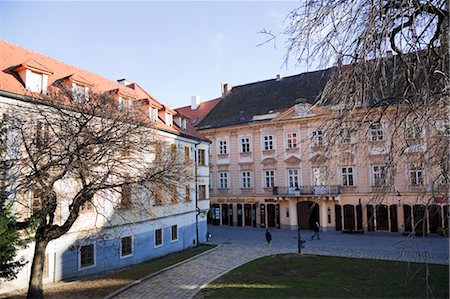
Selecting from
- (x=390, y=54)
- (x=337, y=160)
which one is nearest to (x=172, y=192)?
(x=337, y=160)

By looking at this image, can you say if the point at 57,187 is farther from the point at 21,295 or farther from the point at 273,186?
the point at 273,186

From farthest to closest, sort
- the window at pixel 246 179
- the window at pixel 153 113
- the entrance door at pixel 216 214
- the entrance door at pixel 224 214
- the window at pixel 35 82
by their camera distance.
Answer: the entrance door at pixel 216 214 < the entrance door at pixel 224 214 < the window at pixel 246 179 < the window at pixel 153 113 < the window at pixel 35 82

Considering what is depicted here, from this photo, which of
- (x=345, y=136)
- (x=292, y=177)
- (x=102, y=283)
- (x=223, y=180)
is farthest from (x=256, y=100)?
(x=345, y=136)

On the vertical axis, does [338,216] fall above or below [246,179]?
below

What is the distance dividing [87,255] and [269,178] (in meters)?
20.8

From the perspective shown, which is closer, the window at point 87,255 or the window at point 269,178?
the window at point 87,255

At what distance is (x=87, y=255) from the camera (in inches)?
641

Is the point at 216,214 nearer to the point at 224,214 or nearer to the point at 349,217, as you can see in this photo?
the point at 224,214

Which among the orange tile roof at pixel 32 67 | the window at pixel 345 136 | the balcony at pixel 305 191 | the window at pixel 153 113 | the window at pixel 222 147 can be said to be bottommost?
the balcony at pixel 305 191

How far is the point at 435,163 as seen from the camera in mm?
5477

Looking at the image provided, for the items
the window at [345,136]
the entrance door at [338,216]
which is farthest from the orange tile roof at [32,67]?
the entrance door at [338,216]

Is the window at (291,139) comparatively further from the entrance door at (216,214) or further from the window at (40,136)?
the window at (40,136)

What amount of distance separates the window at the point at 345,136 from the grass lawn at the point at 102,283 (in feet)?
33.5

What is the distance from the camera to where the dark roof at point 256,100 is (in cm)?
3519
